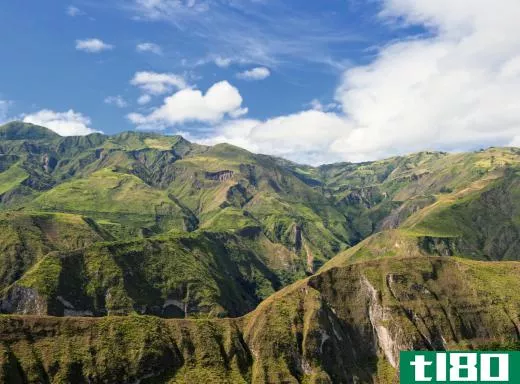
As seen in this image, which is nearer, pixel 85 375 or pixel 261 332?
pixel 85 375

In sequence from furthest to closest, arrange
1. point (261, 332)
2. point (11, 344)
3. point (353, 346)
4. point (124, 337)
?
point (353, 346), point (261, 332), point (124, 337), point (11, 344)

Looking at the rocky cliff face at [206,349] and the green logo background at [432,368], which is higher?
the green logo background at [432,368]

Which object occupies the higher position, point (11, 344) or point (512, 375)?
point (512, 375)

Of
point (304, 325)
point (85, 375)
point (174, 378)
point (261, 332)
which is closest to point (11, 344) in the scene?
point (85, 375)

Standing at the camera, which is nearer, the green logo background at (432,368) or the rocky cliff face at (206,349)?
the green logo background at (432,368)

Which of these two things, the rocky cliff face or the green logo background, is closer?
the green logo background

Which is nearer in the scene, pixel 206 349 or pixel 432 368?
pixel 432 368

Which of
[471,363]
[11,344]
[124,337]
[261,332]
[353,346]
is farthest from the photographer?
[353,346]

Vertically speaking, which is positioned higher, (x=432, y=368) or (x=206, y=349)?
(x=432, y=368)

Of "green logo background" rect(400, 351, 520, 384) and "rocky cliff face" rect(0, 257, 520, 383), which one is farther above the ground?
"green logo background" rect(400, 351, 520, 384)

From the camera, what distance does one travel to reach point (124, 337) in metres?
169

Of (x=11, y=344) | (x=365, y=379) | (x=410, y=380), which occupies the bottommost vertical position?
(x=365, y=379)

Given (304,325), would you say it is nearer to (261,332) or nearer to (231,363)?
(261,332)

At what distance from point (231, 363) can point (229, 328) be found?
15421mm
